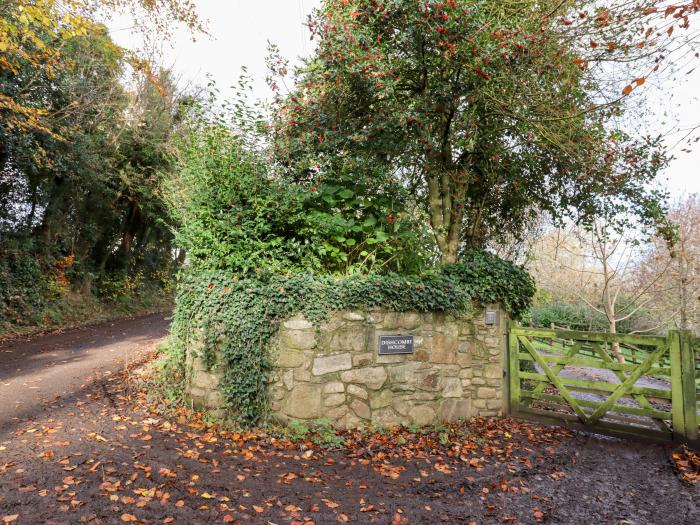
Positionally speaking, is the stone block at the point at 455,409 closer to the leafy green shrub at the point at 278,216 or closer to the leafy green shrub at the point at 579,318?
the leafy green shrub at the point at 278,216

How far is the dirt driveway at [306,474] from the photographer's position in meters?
3.24

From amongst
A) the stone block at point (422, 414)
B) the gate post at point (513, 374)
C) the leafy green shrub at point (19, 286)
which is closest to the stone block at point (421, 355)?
the stone block at point (422, 414)

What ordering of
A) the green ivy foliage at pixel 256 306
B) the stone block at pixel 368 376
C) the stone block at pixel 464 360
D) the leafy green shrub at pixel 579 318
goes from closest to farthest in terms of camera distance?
the green ivy foliage at pixel 256 306 < the stone block at pixel 368 376 < the stone block at pixel 464 360 < the leafy green shrub at pixel 579 318

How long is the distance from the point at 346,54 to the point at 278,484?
5.47 m

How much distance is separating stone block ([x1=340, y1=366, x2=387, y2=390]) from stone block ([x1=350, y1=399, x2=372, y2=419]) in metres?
0.24

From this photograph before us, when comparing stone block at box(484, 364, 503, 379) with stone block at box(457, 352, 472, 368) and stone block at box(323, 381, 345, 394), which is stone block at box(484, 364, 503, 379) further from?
stone block at box(323, 381, 345, 394)

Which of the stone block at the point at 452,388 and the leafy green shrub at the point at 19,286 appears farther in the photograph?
the leafy green shrub at the point at 19,286

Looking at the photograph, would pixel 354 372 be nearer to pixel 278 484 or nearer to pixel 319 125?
pixel 278 484

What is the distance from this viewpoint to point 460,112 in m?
7.01

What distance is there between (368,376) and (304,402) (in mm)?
862

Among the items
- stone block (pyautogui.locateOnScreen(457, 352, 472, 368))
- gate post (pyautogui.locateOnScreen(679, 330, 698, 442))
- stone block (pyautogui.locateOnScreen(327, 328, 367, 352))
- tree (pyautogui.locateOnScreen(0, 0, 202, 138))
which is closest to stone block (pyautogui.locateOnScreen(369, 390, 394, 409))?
stone block (pyautogui.locateOnScreen(327, 328, 367, 352))

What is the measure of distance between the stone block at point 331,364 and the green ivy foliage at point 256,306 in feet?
1.65

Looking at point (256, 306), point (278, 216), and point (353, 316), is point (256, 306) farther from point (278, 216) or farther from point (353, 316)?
point (278, 216)

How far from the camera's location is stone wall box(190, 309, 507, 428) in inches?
195
